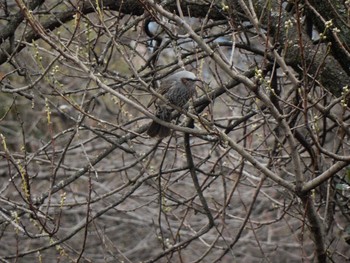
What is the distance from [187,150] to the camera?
5.04m

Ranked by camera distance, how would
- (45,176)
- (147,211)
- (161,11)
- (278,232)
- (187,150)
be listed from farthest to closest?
(278,232) < (147,211) < (45,176) < (187,150) < (161,11)

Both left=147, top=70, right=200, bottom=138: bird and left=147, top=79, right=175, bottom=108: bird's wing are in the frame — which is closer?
left=147, top=70, right=200, bottom=138: bird

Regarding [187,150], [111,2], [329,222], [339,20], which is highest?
[111,2]

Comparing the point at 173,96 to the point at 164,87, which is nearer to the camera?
the point at 173,96

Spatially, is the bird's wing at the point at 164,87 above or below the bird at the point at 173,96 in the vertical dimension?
above

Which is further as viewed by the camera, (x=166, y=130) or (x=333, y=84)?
(x=166, y=130)

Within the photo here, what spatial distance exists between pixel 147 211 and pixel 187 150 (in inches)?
238

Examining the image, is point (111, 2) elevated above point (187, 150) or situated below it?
above

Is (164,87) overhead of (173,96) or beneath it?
overhead

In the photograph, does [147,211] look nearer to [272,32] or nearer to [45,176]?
[45,176]

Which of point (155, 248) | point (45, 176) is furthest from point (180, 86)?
point (155, 248)

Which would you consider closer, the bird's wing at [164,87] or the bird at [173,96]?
the bird at [173,96]

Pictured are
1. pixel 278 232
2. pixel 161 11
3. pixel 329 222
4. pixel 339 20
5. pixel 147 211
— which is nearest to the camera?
pixel 161 11

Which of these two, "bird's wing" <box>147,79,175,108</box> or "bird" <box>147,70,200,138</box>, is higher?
"bird's wing" <box>147,79,175,108</box>
